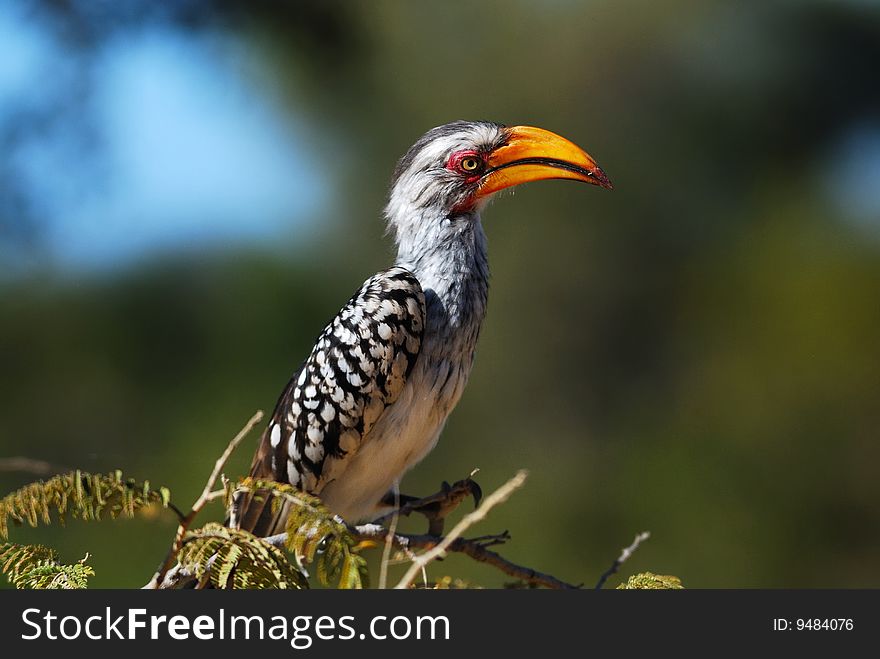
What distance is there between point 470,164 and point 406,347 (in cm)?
83

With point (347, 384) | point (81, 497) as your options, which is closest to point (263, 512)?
point (347, 384)

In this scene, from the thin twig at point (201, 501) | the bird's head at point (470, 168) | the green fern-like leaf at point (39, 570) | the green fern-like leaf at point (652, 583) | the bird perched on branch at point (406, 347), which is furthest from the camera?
the bird's head at point (470, 168)

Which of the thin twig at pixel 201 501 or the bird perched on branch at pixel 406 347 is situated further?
the bird perched on branch at pixel 406 347

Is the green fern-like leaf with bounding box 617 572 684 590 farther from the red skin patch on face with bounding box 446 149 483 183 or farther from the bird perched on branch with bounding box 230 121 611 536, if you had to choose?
the red skin patch on face with bounding box 446 149 483 183

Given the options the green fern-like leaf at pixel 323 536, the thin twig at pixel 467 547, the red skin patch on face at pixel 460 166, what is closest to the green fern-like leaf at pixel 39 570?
the green fern-like leaf at pixel 323 536

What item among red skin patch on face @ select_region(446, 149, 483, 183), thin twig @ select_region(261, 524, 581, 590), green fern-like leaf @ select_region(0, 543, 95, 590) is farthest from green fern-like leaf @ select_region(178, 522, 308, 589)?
red skin patch on face @ select_region(446, 149, 483, 183)

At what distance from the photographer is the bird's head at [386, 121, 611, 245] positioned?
3.91 metres

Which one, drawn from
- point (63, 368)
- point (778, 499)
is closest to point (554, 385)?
point (778, 499)

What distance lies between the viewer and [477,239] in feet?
12.8

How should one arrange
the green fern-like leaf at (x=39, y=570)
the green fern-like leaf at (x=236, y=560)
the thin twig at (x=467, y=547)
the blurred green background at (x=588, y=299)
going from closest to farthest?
1. the green fern-like leaf at (x=236, y=560)
2. the green fern-like leaf at (x=39, y=570)
3. the thin twig at (x=467, y=547)
4. the blurred green background at (x=588, y=299)

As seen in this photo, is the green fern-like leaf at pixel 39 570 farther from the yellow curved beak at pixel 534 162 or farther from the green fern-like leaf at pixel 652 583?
the yellow curved beak at pixel 534 162

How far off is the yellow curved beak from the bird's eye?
0.14 ft

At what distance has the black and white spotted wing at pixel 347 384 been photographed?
352cm

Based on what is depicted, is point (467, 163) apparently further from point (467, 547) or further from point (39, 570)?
point (39, 570)
